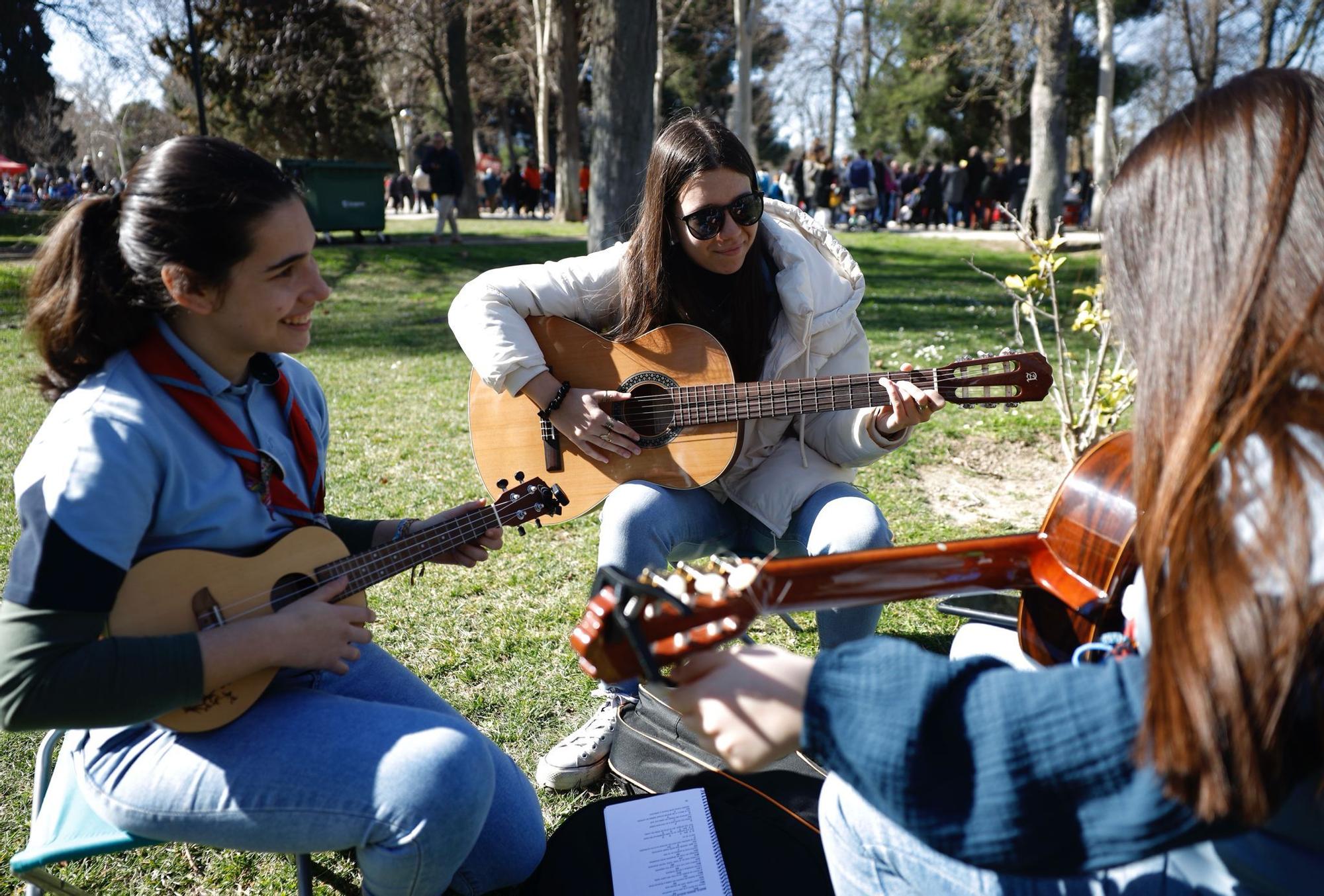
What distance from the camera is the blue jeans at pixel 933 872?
51.7 inches

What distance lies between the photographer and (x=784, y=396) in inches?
114

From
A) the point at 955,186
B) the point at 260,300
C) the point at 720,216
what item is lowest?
the point at 260,300

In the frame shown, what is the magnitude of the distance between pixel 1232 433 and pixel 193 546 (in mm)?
1846

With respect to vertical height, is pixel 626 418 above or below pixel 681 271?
below

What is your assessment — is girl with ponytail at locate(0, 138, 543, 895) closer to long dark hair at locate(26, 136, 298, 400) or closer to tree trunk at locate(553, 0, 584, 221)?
long dark hair at locate(26, 136, 298, 400)

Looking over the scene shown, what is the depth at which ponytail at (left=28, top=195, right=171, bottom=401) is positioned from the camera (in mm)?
1824

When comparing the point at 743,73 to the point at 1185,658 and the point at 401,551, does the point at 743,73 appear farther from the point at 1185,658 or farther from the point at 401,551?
the point at 1185,658

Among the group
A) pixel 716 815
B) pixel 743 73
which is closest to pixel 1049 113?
pixel 743 73

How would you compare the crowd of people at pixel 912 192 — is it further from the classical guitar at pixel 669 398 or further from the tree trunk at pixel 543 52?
the classical guitar at pixel 669 398

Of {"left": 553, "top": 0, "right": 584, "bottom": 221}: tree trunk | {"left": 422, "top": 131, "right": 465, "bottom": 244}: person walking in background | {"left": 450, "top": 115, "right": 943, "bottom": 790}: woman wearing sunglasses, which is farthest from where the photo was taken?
{"left": 553, "top": 0, "right": 584, "bottom": 221}: tree trunk

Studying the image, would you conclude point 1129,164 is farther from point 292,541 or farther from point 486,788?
point 292,541

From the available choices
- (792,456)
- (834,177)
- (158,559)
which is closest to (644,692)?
(792,456)

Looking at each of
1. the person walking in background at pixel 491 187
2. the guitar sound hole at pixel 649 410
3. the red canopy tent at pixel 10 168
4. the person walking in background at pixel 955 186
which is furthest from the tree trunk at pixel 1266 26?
the red canopy tent at pixel 10 168

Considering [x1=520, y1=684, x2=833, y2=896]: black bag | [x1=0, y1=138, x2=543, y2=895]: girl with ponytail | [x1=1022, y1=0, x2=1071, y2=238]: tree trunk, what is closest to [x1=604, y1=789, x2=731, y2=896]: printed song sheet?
[x1=520, y1=684, x2=833, y2=896]: black bag
